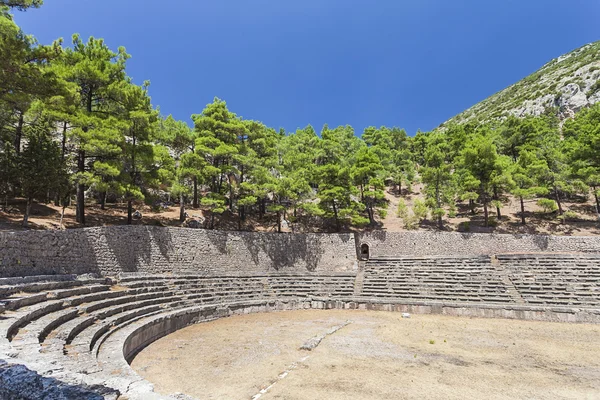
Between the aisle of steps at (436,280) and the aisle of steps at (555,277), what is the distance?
3.18 ft

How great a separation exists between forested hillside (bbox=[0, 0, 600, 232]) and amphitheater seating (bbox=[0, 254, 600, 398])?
587 cm

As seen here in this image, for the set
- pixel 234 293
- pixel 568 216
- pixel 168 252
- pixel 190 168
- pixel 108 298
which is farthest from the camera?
pixel 568 216

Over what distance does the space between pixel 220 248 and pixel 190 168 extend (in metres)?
6.04

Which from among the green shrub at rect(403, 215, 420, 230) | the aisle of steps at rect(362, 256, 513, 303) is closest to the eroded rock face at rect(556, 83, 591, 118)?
the green shrub at rect(403, 215, 420, 230)

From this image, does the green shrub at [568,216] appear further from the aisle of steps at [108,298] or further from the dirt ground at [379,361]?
the aisle of steps at [108,298]

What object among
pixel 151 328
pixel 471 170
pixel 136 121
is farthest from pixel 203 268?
pixel 471 170

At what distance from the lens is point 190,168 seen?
2136 centimetres

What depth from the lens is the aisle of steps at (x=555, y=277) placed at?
A: 1467 centimetres

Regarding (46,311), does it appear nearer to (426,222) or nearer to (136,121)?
(136,121)

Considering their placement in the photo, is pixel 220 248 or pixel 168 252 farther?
pixel 220 248

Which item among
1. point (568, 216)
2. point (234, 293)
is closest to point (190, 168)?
point (234, 293)

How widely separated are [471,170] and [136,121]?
1037 inches

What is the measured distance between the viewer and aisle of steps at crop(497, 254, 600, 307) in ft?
48.1

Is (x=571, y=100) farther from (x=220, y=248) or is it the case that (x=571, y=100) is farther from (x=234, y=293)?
(x=234, y=293)
